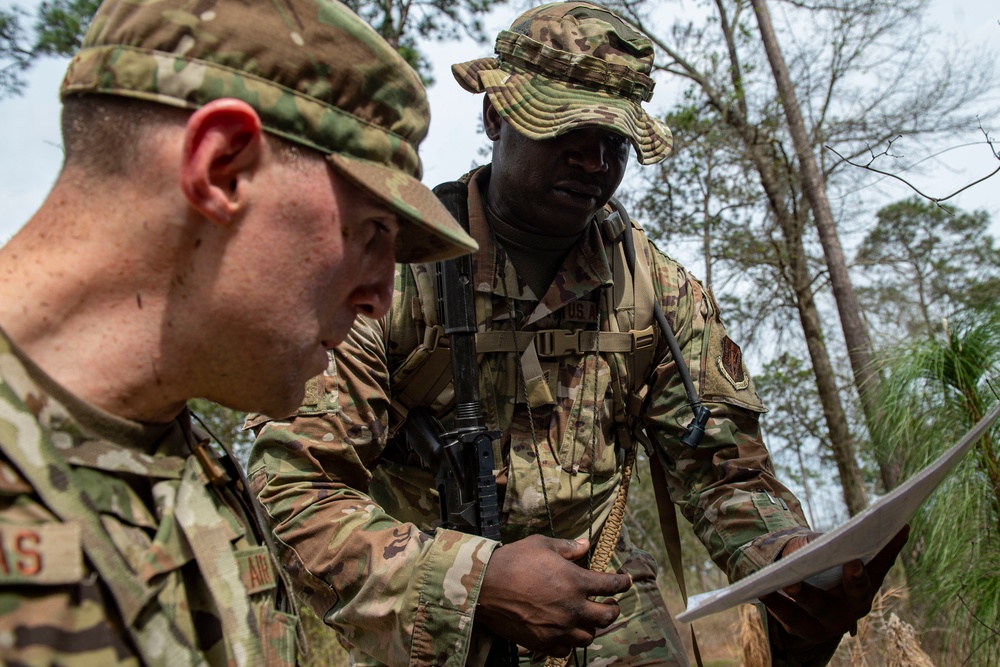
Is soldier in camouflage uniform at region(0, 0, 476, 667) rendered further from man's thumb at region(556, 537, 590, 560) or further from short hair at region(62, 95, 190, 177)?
man's thumb at region(556, 537, 590, 560)

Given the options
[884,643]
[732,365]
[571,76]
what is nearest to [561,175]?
[571,76]

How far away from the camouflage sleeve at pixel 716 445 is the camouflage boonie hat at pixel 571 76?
1.95 ft

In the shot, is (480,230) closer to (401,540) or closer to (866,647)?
(401,540)

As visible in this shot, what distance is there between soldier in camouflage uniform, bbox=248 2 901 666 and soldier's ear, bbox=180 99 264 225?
4.34ft

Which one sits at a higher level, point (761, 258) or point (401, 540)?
point (761, 258)

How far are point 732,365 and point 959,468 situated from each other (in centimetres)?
114

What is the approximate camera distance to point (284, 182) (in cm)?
140

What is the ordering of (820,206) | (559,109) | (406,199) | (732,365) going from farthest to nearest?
(820,206), (732,365), (559,109), (406,199)

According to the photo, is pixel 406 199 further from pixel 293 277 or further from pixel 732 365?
pixel 732 365

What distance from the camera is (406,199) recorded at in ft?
4.87

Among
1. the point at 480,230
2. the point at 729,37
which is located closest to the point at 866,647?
the point at 480,230

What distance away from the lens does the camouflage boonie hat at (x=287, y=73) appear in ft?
4.38

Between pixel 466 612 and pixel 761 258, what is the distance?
6.50 metres

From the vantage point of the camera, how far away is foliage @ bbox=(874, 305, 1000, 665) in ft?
11.5
